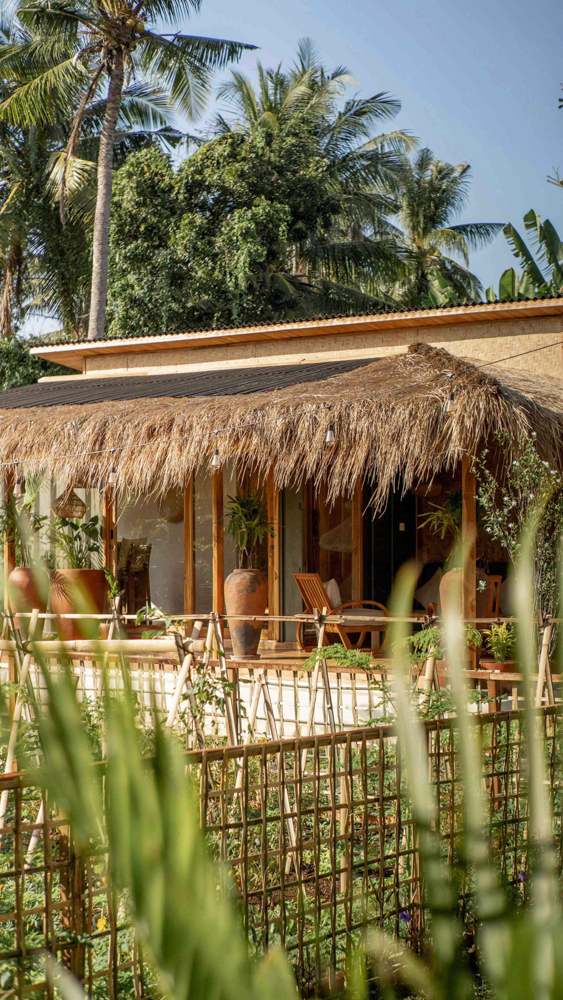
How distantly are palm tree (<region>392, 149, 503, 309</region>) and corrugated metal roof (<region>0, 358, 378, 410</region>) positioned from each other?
14.1 metres

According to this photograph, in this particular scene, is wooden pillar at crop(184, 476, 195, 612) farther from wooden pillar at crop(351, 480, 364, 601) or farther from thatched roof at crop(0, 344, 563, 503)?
wooden pillar at crop(351, 480, 364, 601)

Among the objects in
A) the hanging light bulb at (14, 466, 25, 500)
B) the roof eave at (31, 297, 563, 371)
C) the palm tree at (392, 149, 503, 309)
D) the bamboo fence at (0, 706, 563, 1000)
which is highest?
the palm tree at (392, 149, 503, 309)

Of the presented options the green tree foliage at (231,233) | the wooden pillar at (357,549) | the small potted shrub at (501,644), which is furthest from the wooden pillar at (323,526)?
the green tree foliage at (231,233)

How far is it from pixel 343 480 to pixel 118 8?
14082 millimetres

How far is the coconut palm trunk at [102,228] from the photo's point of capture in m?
A: 17.5

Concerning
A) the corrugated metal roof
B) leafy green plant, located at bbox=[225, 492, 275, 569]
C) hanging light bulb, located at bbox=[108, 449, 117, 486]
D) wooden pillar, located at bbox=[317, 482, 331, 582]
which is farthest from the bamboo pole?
wooden pillar, located at bbox=[317, 482, 331, 582]

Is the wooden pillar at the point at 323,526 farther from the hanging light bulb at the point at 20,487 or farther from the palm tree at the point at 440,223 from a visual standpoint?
the palm tree at the point at 440,223

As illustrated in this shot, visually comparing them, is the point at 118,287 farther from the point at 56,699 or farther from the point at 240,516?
the point at 56,699

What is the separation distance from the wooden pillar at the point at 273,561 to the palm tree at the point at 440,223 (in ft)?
54.9

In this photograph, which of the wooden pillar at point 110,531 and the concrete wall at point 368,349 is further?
the concrete wall at point 368,349

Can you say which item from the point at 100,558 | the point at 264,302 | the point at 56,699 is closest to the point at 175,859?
the point at 56,699

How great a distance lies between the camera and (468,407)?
7.28 metres

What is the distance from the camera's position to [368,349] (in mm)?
12172

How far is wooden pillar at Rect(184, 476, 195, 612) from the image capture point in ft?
34.6
